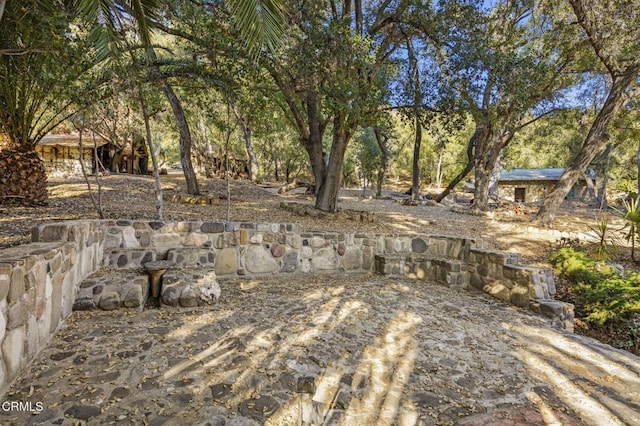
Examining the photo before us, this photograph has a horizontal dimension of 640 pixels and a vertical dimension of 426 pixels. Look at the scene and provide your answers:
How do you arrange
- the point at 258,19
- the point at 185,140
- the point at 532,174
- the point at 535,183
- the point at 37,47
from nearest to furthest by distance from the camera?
the point at 258,19, the point at 37,47, the point at 185,140, the point at 535,183, the point at 532,174

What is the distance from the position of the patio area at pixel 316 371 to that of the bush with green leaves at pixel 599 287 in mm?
1587

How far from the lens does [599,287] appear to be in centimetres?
479

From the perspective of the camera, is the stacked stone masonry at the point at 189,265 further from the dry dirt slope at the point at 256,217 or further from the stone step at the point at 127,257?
the dry dirt slope at the point at 256,217

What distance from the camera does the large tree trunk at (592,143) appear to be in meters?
7.79

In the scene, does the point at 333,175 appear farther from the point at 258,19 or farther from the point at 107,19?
the point at 107,19

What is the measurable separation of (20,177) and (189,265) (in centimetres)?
365

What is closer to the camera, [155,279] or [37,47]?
[155,279]

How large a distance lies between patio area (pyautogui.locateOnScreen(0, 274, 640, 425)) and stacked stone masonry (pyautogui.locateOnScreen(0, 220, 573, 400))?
0.20 metres

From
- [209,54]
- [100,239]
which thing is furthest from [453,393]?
[209,54]

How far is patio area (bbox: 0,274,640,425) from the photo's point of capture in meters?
1.85

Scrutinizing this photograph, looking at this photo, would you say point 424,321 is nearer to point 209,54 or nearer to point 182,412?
point 182,412

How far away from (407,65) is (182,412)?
8222 mm

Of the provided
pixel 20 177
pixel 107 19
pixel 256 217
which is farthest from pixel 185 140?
pixel 107 19

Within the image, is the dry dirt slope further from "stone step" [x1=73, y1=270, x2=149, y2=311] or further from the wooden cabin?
the wooden cabin
